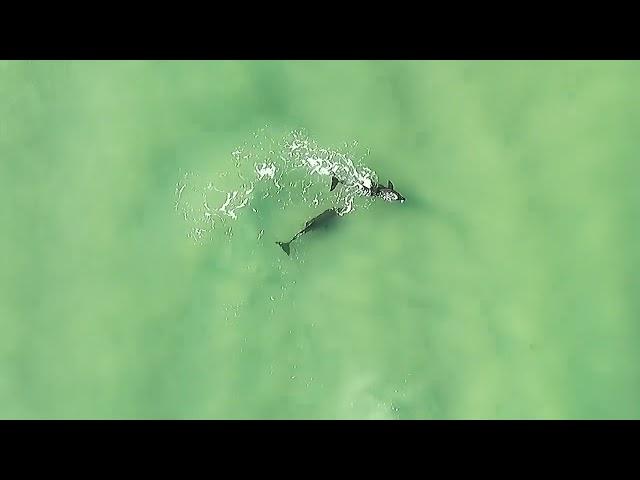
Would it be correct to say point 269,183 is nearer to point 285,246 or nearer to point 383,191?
point 285,246

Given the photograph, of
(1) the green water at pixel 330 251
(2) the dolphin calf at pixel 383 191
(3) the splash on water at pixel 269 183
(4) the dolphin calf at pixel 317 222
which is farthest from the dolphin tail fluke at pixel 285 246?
(2) the dolphin calf at pixel 383 191

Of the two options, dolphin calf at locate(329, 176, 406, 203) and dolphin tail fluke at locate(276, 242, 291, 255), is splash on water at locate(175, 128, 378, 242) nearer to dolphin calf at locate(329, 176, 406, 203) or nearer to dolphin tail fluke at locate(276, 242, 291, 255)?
dolphin calf at locate(329, 176, 406, 203)

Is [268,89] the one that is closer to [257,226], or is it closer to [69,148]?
[257,226]

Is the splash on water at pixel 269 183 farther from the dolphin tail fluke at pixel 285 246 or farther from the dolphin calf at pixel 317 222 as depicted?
the dolphin tail fluke at pixel 285 246

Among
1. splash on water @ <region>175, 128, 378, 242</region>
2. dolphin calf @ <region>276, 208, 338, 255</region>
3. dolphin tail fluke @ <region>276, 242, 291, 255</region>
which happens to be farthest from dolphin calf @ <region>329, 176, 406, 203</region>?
dolphin tail fluke @ <region>276, 242, 291, 255</region>

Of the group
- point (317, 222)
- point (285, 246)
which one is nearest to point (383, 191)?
point (317, 222)

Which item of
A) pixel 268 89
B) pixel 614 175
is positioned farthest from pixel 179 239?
pixel 614 175
